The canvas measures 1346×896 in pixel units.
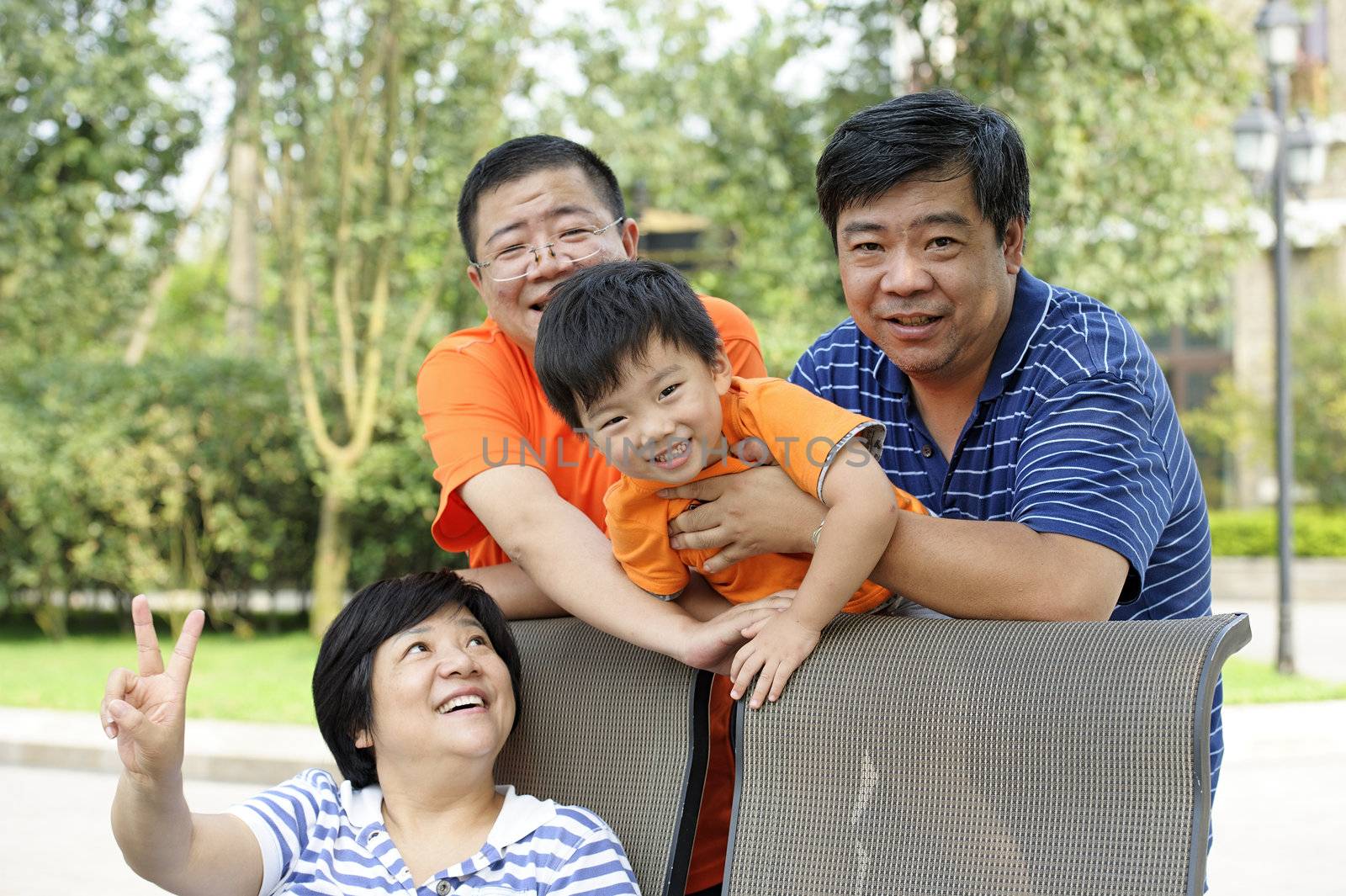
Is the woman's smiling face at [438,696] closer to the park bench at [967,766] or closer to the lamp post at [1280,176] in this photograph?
the park bench at [967,766]

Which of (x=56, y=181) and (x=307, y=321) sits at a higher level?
(x=56, y=181)

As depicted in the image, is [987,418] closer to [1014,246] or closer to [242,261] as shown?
[1014,246]

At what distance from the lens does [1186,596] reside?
2477mm

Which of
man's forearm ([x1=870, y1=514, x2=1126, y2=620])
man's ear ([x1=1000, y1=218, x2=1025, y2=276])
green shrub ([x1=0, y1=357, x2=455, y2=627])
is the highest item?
man's ear ([x1=1000, y1=218, x2=1025, y2=276])

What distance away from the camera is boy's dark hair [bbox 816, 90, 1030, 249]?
2.32 m

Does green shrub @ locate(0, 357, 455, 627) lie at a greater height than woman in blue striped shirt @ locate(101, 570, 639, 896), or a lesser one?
lesser

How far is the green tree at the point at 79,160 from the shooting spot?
13852 mm

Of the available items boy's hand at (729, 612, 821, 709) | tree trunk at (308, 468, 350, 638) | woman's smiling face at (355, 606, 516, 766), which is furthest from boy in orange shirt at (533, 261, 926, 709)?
tree trunk at (308, 468, 350, 638)

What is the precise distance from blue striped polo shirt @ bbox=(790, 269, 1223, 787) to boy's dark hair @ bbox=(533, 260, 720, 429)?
473 mm

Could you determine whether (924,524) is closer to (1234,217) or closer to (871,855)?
(871,855)

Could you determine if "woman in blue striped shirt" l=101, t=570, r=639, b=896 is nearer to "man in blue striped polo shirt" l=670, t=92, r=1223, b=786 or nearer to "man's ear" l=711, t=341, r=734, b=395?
"man in blue striped polo shirt" l=670, t=92, r=1223, b=786

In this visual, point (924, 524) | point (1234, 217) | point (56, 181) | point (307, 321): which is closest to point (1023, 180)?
point (924, 524)

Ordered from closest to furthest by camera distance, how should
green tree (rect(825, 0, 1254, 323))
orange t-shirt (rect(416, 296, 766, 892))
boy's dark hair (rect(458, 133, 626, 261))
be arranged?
1. orange t-shirt (rect(416, 296, 766, 892))
2. boy's dark hair (rect(458, 133, 626, 261))
3. green tree (rect(825, 0, 1254, 323))

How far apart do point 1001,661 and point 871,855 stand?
0.37 meters
